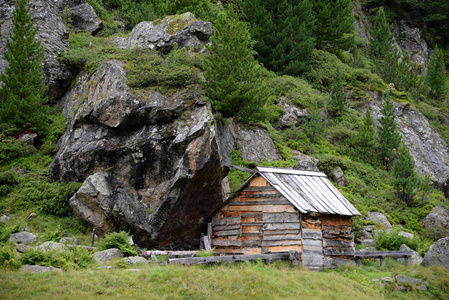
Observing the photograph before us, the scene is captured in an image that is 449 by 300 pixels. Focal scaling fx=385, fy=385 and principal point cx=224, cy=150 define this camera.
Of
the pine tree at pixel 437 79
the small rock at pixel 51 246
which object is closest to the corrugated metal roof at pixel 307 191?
the small rock at pixel 51 246

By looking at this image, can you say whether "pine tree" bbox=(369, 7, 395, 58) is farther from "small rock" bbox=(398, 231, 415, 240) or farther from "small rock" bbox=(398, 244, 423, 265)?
"small rock" bbox=(398, 244, 423, 265)

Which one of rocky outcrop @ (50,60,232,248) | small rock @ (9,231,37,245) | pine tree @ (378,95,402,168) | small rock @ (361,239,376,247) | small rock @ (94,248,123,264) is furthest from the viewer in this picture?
pine tree @ (378,95,402,168)

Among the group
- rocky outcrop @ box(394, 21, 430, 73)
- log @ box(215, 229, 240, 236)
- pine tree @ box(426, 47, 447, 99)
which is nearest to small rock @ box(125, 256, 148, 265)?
log @ box(215, 229, 240, 236)

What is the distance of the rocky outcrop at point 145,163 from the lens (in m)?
18.2

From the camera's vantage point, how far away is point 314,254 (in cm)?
1803

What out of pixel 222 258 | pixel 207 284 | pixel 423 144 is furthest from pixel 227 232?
pixel 423 144

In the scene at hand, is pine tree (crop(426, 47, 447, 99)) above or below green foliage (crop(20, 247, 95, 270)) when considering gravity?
above

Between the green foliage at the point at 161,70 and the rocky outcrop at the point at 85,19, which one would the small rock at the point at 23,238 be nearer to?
the green foliage at the point at 161,70

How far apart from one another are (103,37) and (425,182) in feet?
93.9

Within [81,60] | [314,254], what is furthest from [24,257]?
[81,60]

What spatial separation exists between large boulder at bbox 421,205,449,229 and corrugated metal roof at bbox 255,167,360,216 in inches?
309

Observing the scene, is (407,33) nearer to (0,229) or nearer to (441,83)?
(441,83)

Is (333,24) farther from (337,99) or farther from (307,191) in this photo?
(307,191)

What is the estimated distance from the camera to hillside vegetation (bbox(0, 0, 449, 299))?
13.2m
